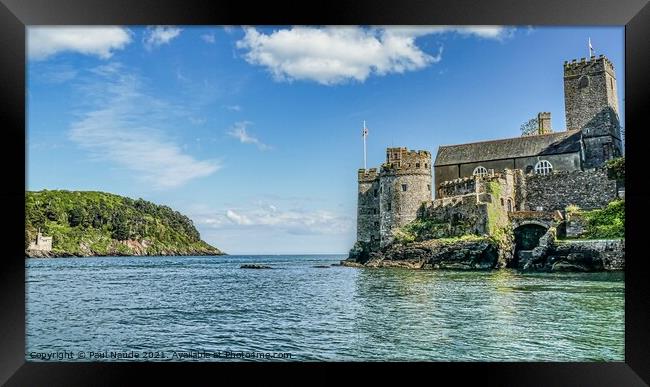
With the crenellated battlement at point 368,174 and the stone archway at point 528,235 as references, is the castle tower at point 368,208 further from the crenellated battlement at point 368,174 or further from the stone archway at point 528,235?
Answer: the stone archway at point 528,235

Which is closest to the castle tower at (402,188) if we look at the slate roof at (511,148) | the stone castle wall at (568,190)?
the slate roof at (511,148)

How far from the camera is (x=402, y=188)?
90.1ft

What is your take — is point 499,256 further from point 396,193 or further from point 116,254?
point 116,254

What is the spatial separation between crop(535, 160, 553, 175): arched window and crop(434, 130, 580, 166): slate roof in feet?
1.41

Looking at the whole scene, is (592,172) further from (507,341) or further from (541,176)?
(507,341)

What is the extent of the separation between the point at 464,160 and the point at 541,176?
3903 millimetres

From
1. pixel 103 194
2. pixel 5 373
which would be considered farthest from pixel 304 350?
pixel 103 194

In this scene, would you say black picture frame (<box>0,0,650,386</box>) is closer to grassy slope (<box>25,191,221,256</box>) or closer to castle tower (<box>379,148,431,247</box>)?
castle tower (<box>379,148,431,247</box>)

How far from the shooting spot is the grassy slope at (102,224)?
152 feet

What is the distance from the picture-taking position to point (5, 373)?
6.67m

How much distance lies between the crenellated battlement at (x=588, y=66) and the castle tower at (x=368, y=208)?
10.2 m
